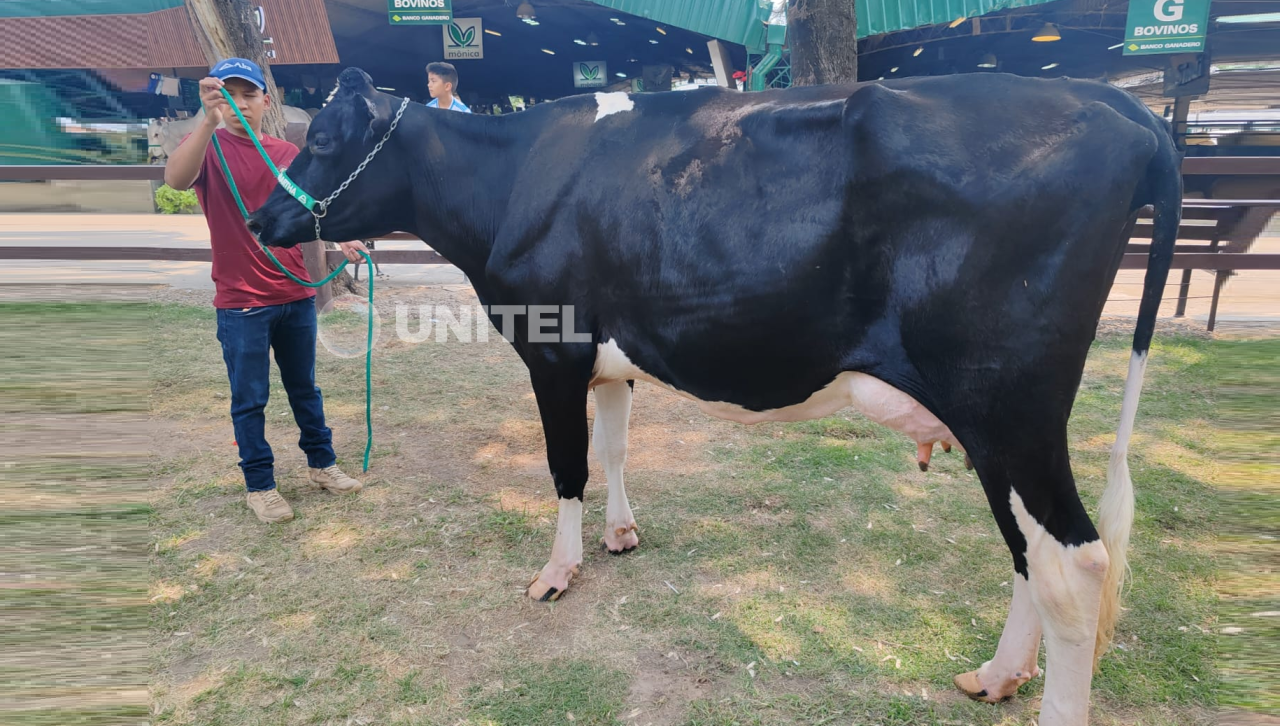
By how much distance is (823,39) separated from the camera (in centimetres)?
555

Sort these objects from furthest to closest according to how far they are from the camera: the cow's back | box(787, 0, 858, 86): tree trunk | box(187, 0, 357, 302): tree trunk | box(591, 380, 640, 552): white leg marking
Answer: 1. box(187, 0, 357, 302): tree trunk
2. box(787, 0, 858, 86): tree trunk
3. box(591, 380, 640, 552): white leg marking
4. the cow's back

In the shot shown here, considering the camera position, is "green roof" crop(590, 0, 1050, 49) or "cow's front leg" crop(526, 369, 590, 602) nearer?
"cow's front leg" crop(526, 369, 590, 602)

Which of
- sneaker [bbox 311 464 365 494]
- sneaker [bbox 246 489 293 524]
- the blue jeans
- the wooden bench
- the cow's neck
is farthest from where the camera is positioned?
the wooden bench

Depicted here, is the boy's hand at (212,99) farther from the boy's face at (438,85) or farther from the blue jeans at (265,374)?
the boy's face at (438,85)

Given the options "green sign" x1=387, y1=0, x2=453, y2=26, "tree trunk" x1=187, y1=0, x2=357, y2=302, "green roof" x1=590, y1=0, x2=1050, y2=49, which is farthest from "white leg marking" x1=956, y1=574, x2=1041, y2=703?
"green sign" x1=387, y1=0, x2=453, y2=26

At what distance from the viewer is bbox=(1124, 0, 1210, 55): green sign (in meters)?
11.9

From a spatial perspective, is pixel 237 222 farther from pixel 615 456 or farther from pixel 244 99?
pixel 615 456

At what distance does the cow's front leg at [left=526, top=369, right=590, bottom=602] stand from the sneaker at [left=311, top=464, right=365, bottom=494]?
1.48 meters

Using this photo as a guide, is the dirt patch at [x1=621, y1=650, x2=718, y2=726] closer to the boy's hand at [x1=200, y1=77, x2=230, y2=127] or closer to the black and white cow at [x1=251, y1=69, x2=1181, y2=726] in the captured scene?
the black and white cow at [x1=251, y1=69, x2=1181, y2=726]

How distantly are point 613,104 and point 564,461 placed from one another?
1527mm

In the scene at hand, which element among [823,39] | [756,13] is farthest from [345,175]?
[756,13]

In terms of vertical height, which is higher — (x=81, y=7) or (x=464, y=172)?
(x=81, y=7)

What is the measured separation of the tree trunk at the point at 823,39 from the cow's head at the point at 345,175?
134 inches
